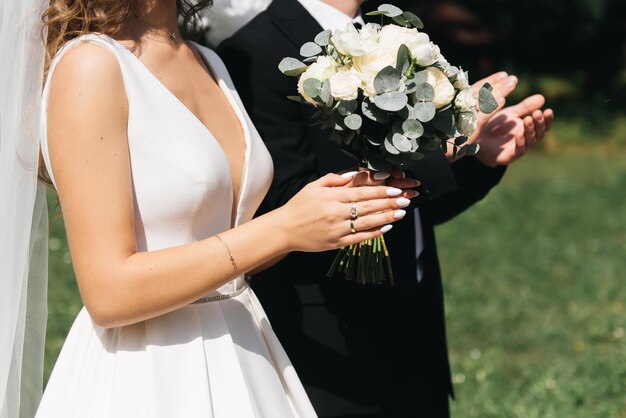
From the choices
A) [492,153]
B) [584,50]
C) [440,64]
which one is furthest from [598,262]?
[584,50]

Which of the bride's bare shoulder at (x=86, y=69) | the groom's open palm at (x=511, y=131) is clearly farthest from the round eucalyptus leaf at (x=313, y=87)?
the groom's open palm at (x=511, y=131)

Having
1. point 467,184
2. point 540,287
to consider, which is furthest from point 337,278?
point 540,287

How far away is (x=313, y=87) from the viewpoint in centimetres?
247

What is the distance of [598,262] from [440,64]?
6309 mm

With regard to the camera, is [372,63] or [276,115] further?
[276,115]

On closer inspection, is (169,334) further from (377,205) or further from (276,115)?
(276,115)

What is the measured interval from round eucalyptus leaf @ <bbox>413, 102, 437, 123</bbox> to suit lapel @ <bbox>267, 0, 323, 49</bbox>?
0.91m

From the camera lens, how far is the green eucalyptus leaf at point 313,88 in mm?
2475

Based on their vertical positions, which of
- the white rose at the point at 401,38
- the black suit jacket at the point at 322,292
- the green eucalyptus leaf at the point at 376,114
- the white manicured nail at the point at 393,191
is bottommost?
the black suit jacket at the point at 322,292

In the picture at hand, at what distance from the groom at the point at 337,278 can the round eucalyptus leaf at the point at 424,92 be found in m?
0.70

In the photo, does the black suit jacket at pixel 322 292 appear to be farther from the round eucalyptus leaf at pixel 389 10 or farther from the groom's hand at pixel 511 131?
the round eucalyptus leaf at pixel 389 10

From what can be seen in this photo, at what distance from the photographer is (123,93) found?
7.58ft

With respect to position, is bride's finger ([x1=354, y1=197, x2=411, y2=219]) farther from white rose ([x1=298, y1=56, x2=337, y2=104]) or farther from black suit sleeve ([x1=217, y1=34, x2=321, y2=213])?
black suit sleeve ([x1=217, y1=34, x2=321, y2=213])

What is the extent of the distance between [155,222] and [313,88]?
20.2 inches
